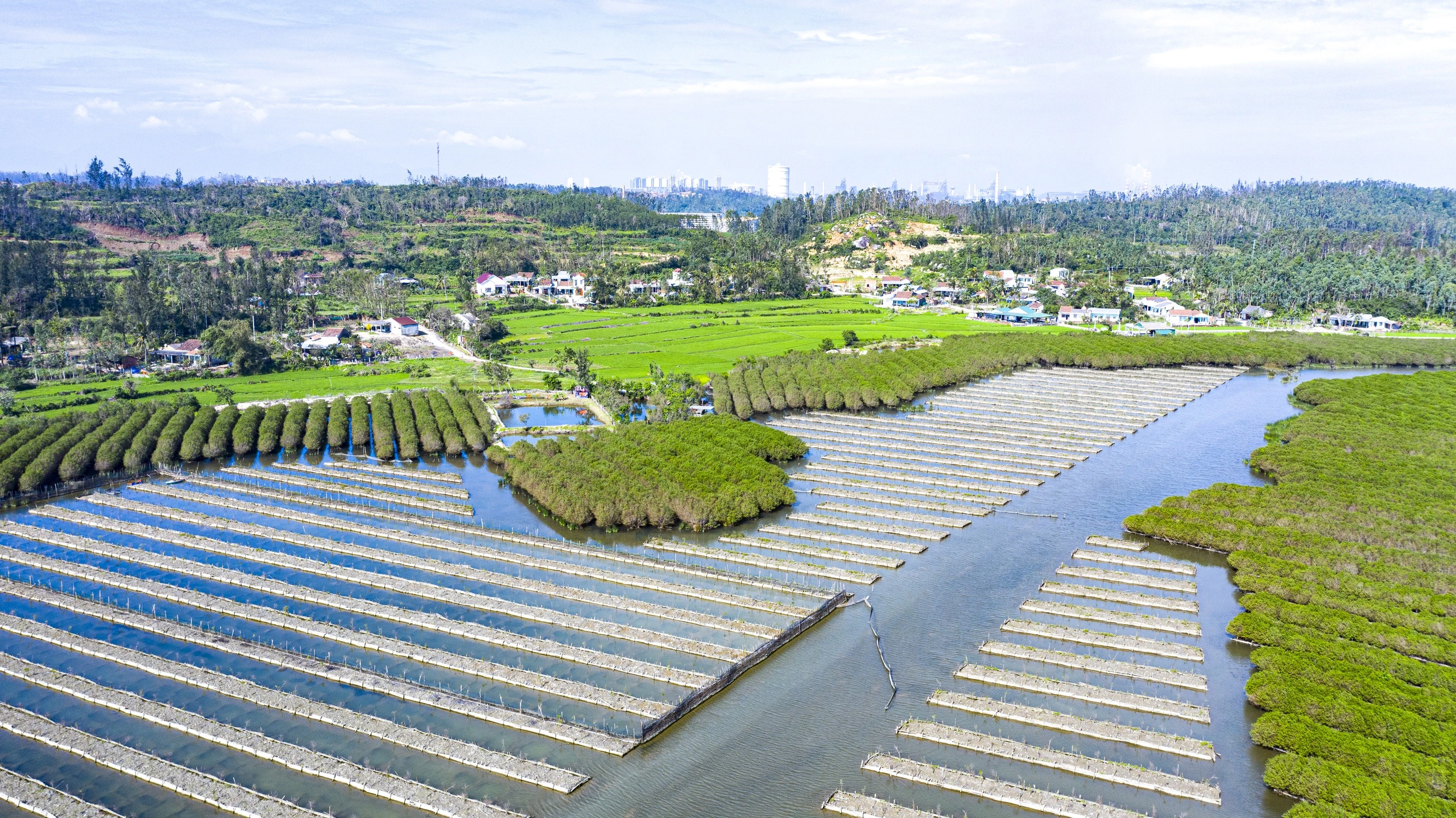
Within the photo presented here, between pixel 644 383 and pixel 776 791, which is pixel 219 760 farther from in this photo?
pixel 644 383

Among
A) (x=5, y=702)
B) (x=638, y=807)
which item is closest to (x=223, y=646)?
(x=5, y=702)

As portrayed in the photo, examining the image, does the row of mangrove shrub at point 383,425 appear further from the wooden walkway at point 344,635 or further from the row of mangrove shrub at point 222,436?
the wooden walkway at point 344,635

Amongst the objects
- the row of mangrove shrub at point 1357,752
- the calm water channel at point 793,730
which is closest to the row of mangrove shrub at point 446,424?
the calm water channel at point 793,730

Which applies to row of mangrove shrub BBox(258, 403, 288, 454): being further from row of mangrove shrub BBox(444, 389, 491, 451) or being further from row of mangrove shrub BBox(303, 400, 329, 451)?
row of mangrove shrub BBox(444, 389, 491, 451)

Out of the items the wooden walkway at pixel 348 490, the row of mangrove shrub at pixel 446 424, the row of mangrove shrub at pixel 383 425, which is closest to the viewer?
the wooden walkway at pixel 348 490

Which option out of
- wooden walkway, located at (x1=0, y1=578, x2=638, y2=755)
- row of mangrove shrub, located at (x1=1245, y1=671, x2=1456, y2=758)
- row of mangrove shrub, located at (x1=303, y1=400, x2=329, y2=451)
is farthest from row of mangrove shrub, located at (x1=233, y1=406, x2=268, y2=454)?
row of mangrove shrub, located at (x1=1245, y1=671, x2=1456, y2=758)
